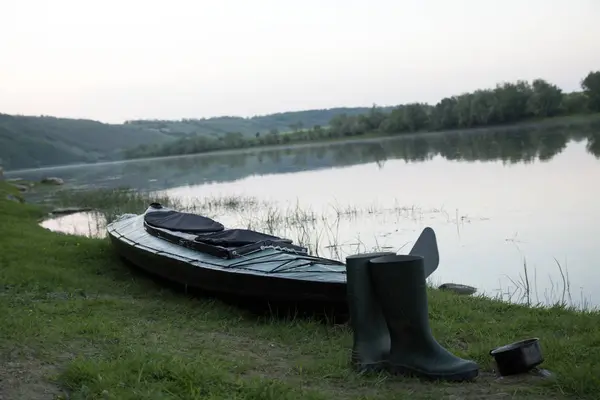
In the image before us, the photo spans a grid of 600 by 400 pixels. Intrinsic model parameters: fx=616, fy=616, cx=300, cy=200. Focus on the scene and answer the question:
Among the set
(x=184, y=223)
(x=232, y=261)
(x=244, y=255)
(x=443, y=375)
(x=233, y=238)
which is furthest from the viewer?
(x=184, y=223)

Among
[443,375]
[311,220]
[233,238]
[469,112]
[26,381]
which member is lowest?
[311,220]

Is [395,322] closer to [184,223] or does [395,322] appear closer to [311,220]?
[184,223]

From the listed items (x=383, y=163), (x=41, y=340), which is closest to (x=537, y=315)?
(x=41, y=340)

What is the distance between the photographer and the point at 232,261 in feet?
23.9

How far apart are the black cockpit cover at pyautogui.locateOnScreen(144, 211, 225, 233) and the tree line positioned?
51222 millimetres

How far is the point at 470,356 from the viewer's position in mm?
5047

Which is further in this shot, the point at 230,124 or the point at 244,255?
the point at 230,124

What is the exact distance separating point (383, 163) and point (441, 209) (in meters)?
17.9

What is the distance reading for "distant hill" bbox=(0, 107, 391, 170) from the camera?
374 feet

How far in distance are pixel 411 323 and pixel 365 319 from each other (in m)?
0.42

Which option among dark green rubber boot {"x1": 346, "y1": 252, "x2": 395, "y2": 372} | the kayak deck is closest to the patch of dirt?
dark green rubber boot {"x1": 346, "y1": 252, "x2": 395, "y2": 372}

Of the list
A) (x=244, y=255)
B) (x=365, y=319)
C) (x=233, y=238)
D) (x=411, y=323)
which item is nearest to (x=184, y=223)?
(x=233, y=238)

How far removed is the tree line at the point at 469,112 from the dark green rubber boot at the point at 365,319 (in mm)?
54664

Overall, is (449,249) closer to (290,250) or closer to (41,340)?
(290,250)
